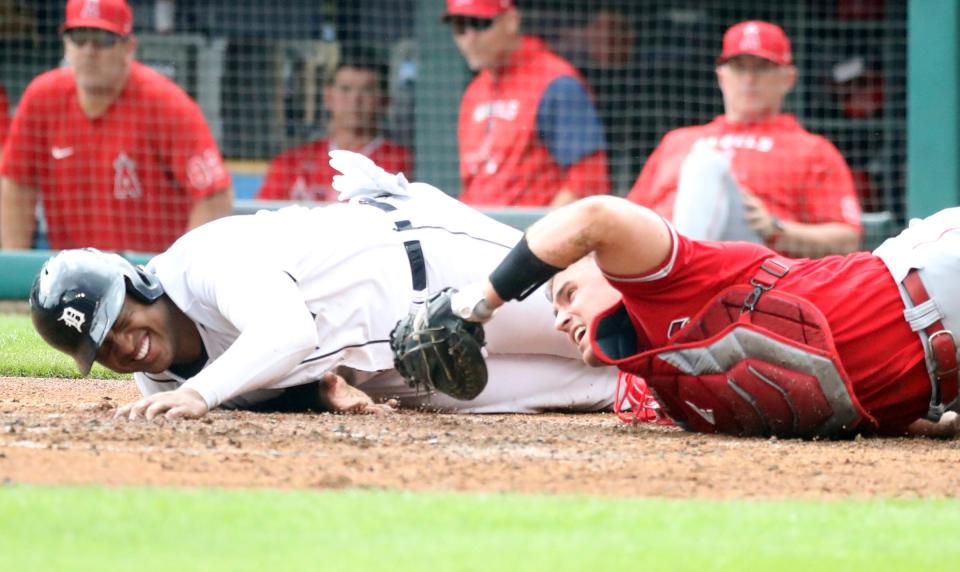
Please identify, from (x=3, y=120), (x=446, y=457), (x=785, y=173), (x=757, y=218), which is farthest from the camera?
(x=3, y=120)

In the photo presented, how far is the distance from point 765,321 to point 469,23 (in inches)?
185

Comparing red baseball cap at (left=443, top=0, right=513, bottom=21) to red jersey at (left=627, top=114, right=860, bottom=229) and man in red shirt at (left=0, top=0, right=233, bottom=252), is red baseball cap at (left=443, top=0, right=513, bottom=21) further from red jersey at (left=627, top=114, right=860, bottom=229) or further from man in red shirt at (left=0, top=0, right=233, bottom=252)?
man in red shirt at (left=0, top=0, right=233, bottom=252)

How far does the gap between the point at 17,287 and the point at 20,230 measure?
0.35 metres

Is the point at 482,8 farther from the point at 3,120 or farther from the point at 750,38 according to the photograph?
the point at 3,120

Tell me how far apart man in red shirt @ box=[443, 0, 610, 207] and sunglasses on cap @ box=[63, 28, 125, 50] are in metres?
1.82

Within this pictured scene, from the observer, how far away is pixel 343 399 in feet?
16.6

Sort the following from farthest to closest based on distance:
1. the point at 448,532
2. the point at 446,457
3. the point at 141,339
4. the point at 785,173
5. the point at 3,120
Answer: the point at 3,120 < the point at 785,173 < the point at 141,339 < the point at 446,457 < the point at 448,532

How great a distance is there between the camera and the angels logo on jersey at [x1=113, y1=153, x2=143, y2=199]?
340 inches

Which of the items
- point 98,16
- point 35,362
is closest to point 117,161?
point 98,16

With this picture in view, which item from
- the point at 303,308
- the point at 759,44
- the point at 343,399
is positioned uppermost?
the point at 759,44

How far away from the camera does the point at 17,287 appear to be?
8703 millimetres

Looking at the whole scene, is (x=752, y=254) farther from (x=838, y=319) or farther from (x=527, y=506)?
(x=527, y=506)

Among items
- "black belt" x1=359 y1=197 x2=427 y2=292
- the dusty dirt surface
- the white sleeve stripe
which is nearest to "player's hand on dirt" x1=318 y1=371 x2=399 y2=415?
the dusty dirt surface

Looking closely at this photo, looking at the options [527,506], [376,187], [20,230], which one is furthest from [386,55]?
[527,506]
